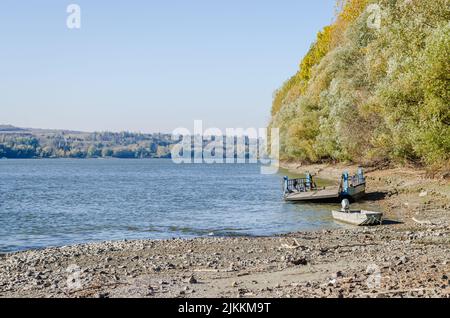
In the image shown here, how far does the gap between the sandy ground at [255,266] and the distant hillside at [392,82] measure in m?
5.91

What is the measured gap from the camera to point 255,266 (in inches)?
762

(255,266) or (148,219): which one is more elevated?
(255,266)

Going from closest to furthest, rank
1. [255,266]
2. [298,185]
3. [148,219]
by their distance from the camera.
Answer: [255,266] → [148,219] → [298,185]

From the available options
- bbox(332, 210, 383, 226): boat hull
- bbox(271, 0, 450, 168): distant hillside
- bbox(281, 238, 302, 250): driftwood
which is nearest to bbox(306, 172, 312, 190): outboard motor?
A: bbox(271, 0, 450, 168): distant hillside

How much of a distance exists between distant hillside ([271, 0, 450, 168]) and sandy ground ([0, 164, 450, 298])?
591 centimetres

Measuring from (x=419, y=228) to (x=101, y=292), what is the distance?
1854 cm

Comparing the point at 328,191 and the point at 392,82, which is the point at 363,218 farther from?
the point at 328,191

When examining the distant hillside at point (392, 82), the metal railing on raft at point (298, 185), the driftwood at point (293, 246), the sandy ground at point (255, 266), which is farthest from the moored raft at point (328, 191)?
the driftwood at point (293, 246)

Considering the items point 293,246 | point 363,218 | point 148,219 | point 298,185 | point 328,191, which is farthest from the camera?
point 298,185

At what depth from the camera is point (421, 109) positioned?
3216 centimetres

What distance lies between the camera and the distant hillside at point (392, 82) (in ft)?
96.4

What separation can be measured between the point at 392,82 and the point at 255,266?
19712 millimetres

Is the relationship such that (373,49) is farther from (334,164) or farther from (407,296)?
(334,164)


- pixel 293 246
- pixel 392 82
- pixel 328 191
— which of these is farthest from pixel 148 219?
pixel 293 246
